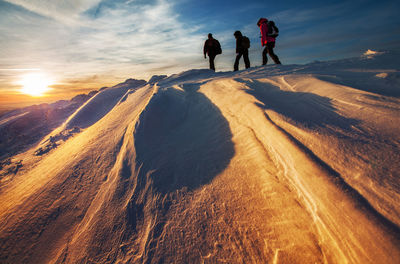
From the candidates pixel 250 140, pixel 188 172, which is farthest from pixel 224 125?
pixel 188 172

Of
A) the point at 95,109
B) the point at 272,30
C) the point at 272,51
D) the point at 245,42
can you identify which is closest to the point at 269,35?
the point at 272,30

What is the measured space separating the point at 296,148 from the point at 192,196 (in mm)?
854

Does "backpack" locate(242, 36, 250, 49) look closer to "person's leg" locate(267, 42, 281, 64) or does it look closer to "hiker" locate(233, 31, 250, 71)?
"hiker" locate(233, 31, 250, 71)

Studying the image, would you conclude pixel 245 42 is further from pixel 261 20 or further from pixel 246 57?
pixel 261 20

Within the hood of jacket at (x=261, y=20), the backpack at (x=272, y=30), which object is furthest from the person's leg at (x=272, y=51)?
the hood of jacket at (x=261, y=20)

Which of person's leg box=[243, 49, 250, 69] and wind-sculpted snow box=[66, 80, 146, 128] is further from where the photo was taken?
person's leg box=[243, 49, 250, 69]

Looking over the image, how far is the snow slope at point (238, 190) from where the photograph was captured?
85 centimetres

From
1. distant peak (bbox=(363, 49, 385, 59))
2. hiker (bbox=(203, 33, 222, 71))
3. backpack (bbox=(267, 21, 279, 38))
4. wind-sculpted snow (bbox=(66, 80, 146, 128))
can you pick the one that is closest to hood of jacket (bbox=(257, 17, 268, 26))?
backpack (bbox=(267, 21, 279, 38))

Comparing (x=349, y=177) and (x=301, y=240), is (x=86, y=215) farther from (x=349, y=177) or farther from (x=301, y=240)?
(x=349, y=177)

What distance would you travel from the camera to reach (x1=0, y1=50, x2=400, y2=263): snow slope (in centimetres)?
85

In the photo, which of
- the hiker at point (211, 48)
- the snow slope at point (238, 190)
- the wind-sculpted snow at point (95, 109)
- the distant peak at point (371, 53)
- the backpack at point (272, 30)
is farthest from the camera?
the hiker at point (211, 48)

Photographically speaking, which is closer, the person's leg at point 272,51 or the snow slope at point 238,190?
the snow slope at point 238,190

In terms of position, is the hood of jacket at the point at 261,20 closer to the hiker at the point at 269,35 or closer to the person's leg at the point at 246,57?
the hiker at the point at 269,35

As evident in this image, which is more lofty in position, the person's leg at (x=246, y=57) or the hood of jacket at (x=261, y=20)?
the hood of jacket at (x=261, y=20)
